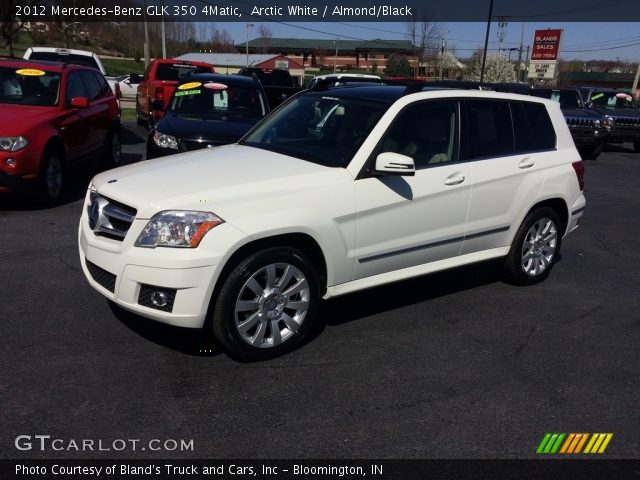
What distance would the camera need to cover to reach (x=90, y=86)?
9.97 meters

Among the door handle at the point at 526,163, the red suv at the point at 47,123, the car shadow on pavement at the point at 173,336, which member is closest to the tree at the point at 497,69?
the red suv at the point at 47,123

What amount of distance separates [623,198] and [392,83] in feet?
25.0

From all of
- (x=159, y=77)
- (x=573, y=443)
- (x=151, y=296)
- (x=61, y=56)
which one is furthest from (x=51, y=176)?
(x=159, y=77)

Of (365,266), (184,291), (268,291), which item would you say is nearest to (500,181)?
(365,266)

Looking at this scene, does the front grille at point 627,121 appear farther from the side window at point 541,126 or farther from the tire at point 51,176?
the tire at point 51,176

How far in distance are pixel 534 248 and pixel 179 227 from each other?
364 centimetres

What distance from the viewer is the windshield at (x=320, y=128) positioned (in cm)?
474

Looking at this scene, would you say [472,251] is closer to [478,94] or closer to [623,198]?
[478,94]

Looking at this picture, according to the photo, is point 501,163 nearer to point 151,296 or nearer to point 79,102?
point 151,296

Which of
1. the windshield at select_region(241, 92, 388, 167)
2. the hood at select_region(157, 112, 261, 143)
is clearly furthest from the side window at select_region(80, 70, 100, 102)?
the windshield at select_region(241, 92, 388, 167)

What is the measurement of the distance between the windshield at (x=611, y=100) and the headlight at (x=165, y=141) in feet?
51.3

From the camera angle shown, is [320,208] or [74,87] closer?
[320,208]

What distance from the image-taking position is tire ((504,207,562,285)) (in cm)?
584

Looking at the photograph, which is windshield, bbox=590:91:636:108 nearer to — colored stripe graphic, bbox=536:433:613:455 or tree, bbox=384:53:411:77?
colored stripe graphic, bbox=536:433:613:455
